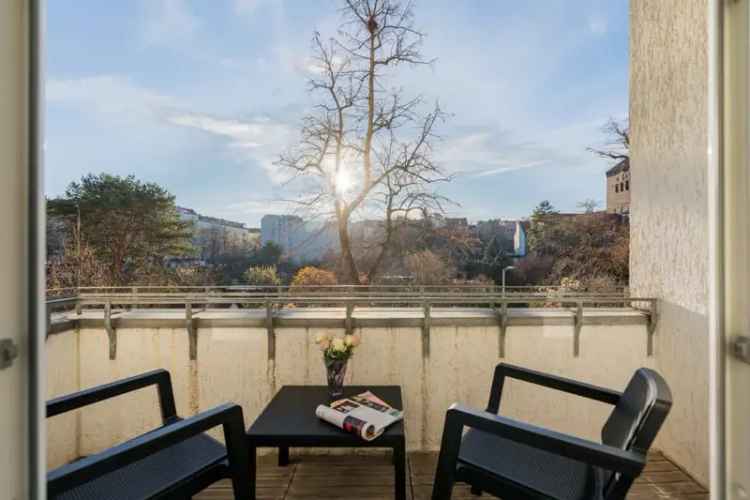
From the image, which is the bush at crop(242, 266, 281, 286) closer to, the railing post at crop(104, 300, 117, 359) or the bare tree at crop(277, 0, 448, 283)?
the bare tree at crop(277, 0, 448, 283)

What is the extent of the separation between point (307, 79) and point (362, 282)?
1.69 meters

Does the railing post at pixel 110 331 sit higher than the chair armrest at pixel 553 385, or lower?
higher

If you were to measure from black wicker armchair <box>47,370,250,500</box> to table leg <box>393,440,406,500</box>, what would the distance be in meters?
0.62

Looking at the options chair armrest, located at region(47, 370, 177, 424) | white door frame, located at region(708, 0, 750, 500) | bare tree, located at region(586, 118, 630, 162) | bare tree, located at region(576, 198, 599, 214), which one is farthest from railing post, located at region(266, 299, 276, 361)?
bare tree, located at region(586, 118, 630, 162)

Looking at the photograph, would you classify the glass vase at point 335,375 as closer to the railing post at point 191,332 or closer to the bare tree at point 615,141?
the railing post at point 191,332

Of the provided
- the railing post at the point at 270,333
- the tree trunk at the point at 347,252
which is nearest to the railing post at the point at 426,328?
the railing post at the point at 270,333

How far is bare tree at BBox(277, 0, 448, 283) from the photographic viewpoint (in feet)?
10.3

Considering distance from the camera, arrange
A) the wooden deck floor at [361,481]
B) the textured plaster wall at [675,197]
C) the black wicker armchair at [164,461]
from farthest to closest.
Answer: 1. the textured plaster wall at [675,197]
2. the wooden deck floor at [361,481]
3. the black wicker armchair at [164,461]

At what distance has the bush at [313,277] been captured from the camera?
3.30m

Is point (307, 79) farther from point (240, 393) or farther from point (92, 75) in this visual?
point (240, 393)

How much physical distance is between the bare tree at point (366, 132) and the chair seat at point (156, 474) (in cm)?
192

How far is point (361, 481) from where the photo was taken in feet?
6.90

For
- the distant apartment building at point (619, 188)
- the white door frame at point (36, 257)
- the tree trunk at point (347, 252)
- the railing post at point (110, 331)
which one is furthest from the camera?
the tree trunk at point (347, 252)

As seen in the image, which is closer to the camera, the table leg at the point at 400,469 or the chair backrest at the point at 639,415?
the chair backrest at the point at 639,415
